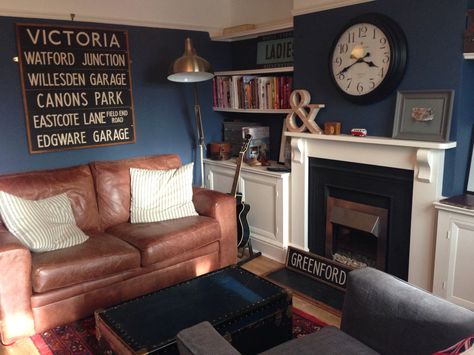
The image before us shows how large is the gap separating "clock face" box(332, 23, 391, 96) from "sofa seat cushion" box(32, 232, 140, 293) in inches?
72.0

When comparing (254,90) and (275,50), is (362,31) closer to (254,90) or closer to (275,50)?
(275,50)

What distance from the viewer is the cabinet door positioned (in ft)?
7.96

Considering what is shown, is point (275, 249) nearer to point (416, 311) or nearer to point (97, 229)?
point (97, 229)

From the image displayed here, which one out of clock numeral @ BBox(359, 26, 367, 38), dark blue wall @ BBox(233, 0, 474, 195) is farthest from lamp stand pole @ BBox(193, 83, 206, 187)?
clock numeral @ BBox(359, 26, 367, 38)

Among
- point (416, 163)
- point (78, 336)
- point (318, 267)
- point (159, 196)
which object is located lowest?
point (78, 336)

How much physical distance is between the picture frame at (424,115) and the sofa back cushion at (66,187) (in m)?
2.18

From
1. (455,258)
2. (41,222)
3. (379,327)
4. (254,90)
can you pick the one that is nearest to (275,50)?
(254,90)

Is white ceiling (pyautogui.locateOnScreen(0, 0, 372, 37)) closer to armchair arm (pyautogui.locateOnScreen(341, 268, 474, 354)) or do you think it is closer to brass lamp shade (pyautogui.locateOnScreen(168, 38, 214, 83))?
brass lamp shade (pyautogui.locateOnScreen(168, 38, 214, 83))

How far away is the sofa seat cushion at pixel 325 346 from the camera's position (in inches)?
66.9

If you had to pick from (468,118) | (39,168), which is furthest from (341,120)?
(39,168)

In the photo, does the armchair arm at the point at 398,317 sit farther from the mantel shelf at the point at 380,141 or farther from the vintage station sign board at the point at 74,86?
the vintage station sign board at the point at 74,86

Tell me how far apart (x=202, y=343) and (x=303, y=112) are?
2.12 metres

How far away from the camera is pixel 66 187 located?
315 cm

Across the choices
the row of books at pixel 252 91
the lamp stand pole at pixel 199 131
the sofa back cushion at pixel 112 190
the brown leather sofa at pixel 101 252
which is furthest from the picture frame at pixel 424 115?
the sofa back cushion at pixel 112 190
